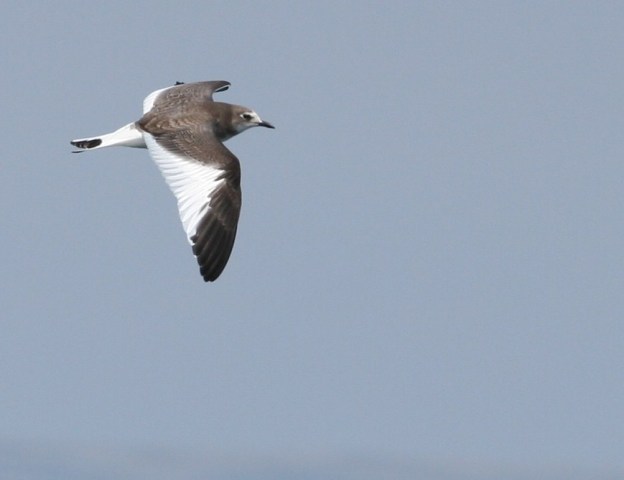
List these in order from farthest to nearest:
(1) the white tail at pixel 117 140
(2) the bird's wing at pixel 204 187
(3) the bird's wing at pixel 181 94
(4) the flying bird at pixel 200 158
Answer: (3) the bird's wing at pixel 181 94 < (1) the white tail at pixel 117 140 < (4) the flying bird at pixel 200 158 < (2) the bird's wing at pixel 204 187

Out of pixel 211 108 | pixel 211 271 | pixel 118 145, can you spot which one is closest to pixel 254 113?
pixel 211 108

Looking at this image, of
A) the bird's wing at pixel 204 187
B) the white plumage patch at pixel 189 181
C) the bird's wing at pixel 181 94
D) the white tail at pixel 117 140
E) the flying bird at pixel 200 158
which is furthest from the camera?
the bird's wing at pixel 181 94

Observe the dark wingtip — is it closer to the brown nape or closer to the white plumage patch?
the brown nape

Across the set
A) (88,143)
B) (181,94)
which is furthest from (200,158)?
(181,94)

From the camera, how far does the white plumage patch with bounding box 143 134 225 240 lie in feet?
111

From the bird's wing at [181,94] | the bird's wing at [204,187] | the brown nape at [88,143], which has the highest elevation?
the bird's wing at [181,94]

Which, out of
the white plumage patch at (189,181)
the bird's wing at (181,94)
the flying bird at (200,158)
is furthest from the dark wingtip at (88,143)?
the bird's wing at (181,94)

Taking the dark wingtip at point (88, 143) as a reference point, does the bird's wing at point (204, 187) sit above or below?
below

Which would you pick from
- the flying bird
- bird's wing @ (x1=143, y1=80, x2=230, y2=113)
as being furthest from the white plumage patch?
bird's wing @ (x1=143, y1=80, x2=230, y2=113)

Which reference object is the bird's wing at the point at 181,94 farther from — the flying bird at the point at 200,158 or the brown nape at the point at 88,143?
the brown nape at the point at 88,143

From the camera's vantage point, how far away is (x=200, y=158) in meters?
34.9

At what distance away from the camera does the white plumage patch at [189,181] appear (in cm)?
3378

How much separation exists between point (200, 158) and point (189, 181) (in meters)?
0.67

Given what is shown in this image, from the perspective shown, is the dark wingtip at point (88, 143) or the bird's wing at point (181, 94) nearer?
the dark wingtip at point (88, 143)
